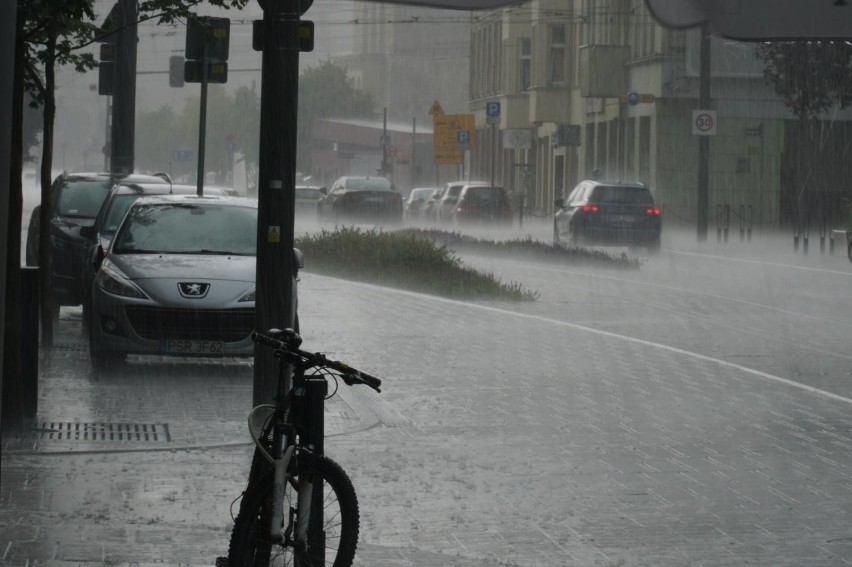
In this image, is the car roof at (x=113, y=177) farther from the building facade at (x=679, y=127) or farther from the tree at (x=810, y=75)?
the building facade at (x=679, y=127)

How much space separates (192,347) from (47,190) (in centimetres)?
269

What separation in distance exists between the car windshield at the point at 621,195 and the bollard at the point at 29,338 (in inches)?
1077

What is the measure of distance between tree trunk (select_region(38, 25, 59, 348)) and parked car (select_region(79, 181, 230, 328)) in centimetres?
39

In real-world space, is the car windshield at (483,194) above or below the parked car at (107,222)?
above

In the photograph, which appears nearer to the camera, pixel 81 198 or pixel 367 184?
pixel 81 198

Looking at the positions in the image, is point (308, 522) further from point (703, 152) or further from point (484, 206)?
point (484, 206)

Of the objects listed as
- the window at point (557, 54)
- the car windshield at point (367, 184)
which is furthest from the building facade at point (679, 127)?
the car windshield at point (367, 184)

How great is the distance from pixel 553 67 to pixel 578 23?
243cm

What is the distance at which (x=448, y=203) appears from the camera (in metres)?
54.2

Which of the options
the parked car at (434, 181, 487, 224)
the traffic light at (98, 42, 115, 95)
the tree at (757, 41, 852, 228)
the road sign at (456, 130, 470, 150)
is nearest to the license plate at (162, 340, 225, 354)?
the traffic light at (98, 42, 115, 95)


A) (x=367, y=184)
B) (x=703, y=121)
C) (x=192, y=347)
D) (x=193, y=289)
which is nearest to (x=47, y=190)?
(x=193, y=289)

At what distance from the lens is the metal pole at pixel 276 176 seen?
1020 cm

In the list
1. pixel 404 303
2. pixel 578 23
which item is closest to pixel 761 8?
pixel 404 303

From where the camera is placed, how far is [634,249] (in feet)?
125
